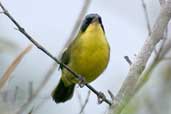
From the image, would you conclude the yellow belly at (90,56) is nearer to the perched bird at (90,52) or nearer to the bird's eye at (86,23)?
the perched bird at (90,52)

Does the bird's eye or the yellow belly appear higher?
the bird's eye

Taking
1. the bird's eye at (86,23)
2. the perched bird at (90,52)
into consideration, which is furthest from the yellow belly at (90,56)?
the bird's eye at (86,23)

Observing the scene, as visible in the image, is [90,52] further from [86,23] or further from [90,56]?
[86,23]

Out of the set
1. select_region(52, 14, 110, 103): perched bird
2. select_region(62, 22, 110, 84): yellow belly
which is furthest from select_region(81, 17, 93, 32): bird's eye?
select_region(62, 22, 110, 84): yellow belly

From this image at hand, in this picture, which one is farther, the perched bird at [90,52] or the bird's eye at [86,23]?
the bird's eye at [86,23]

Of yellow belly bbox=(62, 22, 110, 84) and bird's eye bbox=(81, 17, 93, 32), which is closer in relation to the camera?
yellow belly bbox=(62, 22, 110, 84)

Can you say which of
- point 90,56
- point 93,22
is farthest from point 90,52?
point 93,22

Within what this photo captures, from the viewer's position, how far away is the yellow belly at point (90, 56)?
335cm

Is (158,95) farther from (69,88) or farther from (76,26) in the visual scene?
(69,88)

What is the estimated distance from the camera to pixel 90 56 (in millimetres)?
3367

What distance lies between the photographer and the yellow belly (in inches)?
132

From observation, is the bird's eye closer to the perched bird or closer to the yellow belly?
the perched bird

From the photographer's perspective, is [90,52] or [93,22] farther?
[93,22]

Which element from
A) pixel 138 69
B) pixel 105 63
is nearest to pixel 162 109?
pixel 138 69
